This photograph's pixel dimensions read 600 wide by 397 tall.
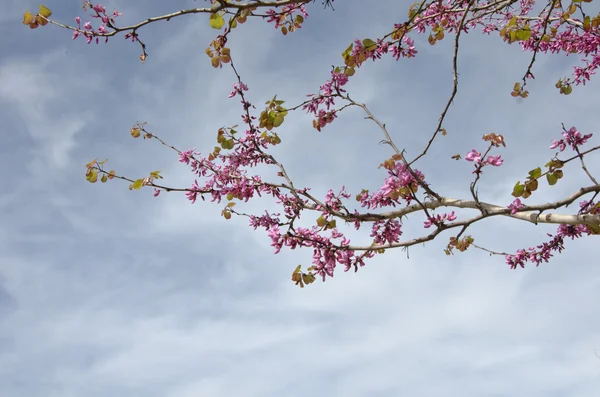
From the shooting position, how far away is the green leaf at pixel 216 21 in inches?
147

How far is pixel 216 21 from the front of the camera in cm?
376

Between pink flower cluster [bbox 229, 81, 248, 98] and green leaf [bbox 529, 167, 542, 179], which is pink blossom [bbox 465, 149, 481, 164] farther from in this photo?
pink flower cluster [bbox 229, 81, 248, 98]

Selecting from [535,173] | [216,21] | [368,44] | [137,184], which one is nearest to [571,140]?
[535,173]

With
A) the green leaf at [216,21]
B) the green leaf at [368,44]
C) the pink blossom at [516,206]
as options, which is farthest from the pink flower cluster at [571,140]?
the green leaf at [216,21]

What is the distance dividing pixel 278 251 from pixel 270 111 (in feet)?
5.05

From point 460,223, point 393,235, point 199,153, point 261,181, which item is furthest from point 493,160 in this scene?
point 199,153

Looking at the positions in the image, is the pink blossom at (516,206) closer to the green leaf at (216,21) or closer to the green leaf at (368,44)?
the green leaf at (368,44)

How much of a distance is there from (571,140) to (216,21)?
3.35m

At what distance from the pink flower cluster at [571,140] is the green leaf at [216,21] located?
3215 millimetres

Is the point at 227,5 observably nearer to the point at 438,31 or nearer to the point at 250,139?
the point at 250,139

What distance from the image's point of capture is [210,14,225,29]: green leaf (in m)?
3.74

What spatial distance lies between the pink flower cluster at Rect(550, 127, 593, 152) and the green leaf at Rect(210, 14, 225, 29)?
3.21 m

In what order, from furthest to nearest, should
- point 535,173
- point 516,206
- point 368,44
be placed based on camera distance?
point 368,44 < point 516,206 < point 535,173

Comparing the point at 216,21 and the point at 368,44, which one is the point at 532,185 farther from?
the point at 216,21
